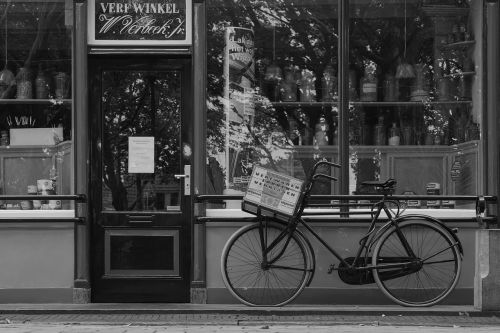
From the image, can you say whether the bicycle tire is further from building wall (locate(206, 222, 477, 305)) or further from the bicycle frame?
building wall (locate(206, 222, 477, 305))

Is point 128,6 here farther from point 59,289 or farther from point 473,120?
point 473,120

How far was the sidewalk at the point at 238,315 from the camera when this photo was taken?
23.6ft

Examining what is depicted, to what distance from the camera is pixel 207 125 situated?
805cm

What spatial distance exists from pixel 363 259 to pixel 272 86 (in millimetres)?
2074

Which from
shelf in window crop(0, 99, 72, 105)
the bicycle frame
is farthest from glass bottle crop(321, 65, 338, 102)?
shelf in window crop(0, 99, 72, 105)

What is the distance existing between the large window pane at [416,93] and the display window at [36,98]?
2935 millimetres

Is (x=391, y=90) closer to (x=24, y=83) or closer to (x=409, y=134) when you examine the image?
(x=409, y=134)

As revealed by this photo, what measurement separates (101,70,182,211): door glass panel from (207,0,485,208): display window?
0.42 meters

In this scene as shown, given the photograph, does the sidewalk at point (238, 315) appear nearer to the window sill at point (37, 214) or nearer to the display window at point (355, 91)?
the window sill at point (37, 214)

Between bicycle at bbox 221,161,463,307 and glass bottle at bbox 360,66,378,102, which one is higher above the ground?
glass bottle at bbox 360,66,378,102

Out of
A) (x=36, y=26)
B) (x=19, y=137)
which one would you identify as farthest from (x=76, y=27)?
(x=19, y=137)

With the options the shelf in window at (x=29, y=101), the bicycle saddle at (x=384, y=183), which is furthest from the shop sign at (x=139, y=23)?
the bicycle saddle at (x=384, y=183)

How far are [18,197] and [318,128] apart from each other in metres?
3.12

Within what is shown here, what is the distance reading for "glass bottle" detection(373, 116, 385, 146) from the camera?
838 cm
